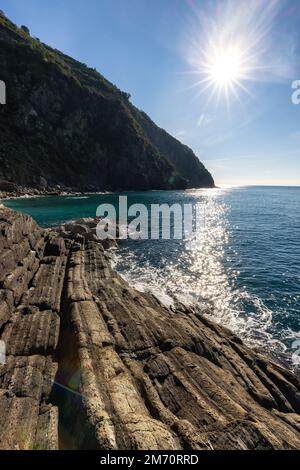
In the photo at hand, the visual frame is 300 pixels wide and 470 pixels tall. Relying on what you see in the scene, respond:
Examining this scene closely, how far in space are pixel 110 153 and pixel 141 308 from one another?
135230mm

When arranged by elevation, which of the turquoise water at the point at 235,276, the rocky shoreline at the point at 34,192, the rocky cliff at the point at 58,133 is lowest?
the turquoise water at the point at 235,276

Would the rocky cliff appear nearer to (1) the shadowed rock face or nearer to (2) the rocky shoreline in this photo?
(2) the rocky shoreline

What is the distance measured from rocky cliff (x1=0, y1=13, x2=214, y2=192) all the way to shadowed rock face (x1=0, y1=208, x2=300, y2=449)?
290 feet

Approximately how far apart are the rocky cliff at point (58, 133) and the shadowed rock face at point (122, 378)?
88.4 m

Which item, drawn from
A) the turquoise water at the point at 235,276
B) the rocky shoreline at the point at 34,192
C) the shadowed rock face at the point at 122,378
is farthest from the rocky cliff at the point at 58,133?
the shadowed rock face at the point at 122,378

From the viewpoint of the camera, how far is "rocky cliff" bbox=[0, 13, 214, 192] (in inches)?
4109

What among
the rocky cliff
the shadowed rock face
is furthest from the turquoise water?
the rocky cliff

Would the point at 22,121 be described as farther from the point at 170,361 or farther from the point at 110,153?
the point at 170,361

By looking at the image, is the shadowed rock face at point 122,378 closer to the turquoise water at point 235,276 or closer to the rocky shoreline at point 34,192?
the turquoise water at point 235,276

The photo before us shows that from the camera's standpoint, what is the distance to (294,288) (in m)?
24.7

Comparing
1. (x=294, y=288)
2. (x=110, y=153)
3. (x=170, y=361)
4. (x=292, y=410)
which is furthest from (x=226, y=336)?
(x=110, y=153)

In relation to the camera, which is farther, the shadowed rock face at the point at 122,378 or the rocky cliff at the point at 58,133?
the rocky cliff at the point at 58,133

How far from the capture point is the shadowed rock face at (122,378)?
24.9 ft

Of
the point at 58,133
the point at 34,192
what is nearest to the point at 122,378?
the point at 34,192
